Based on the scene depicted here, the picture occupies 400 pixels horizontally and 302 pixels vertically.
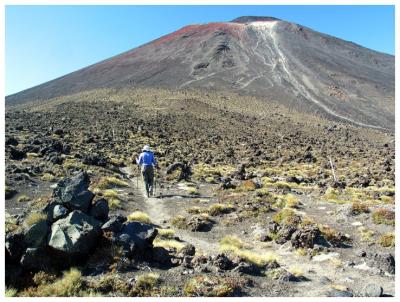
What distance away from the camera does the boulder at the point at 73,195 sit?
31.4 feet

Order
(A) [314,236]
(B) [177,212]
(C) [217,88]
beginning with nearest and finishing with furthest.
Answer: (A) [314,236] → (B) [177,212] → (C) [217,88]

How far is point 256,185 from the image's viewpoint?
19.2 meters

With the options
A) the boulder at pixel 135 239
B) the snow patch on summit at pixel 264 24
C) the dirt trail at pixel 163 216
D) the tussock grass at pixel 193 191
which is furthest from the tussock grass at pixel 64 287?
the snow patch on summit at pixel 264 24

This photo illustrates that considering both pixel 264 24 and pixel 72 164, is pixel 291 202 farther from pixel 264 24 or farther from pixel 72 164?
pixel 264 24

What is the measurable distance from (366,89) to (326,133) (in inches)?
1344

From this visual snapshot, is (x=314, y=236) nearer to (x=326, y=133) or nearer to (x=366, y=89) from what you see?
(x=326, y=133)

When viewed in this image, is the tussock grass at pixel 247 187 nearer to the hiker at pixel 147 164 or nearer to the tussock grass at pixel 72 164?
the hiker at pixel 147 164

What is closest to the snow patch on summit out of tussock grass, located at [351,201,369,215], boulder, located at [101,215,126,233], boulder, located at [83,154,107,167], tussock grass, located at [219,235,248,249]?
boulder, located at [83,154,107,167]

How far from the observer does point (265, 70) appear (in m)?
85.8

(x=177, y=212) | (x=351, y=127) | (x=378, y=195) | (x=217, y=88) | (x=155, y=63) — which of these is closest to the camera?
(x=177, y=212)

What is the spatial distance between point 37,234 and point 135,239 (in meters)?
1.87

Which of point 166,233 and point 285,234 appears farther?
point 166,233

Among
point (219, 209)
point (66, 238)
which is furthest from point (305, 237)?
point (66, 238)
